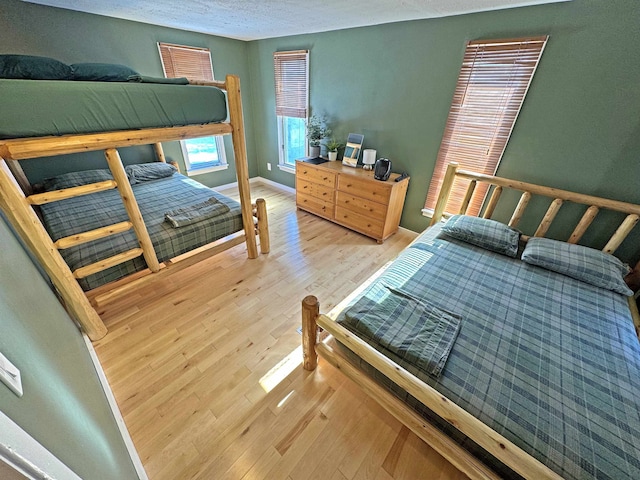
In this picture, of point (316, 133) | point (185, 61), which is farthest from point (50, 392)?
point (185, 61)

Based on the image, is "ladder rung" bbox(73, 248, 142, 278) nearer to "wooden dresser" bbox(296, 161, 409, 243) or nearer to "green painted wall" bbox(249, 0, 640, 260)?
"wooden dresser" bbox(296, 161, 409, 243)

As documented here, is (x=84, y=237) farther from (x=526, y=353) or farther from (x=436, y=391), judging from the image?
(x=526, y=353)

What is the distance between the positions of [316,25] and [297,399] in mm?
3570

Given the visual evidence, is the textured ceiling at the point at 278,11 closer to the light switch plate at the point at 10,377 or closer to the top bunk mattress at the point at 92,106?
the top bunk mattress at the point at 92,106

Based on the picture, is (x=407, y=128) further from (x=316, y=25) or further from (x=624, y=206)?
(x=624, y=206)

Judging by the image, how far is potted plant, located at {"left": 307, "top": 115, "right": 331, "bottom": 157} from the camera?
3.53 meters

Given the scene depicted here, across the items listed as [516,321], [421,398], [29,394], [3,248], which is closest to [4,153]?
[3,248]

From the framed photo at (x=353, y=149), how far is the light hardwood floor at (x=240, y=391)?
5.10ft

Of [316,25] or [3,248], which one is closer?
[3,248]

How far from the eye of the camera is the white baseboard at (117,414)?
1.21 metres

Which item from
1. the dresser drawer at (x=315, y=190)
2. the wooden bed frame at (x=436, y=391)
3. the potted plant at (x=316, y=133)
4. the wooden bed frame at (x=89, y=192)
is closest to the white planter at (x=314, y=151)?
the potted plant at (x=316, y=133)

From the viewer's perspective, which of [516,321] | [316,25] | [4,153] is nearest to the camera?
[4,153]

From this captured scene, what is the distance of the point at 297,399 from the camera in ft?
5.00

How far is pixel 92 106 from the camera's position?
134cm
